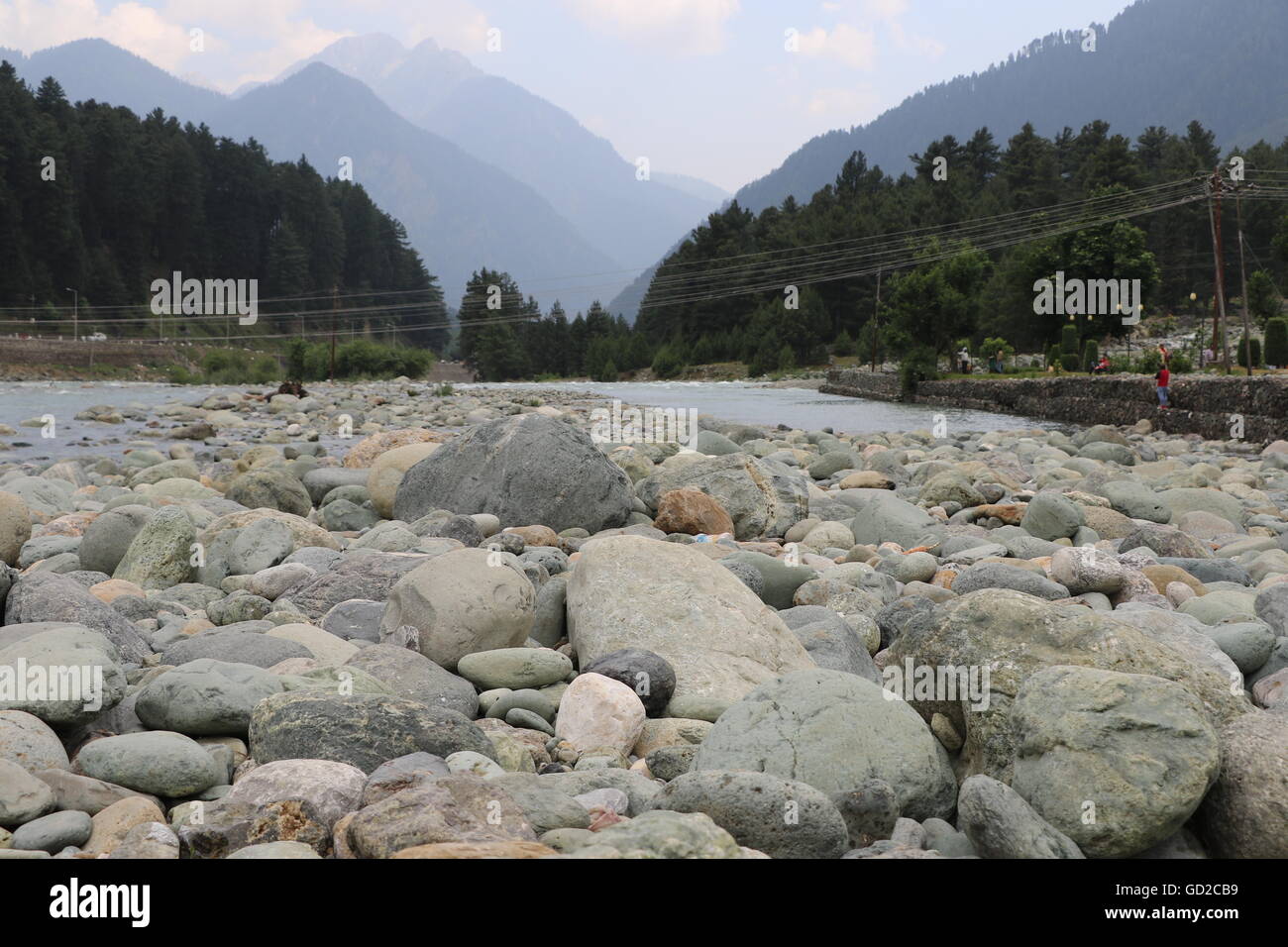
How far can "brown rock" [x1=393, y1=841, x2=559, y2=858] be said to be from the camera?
2.71 m

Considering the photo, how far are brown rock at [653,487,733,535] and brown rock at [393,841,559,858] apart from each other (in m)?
6.42

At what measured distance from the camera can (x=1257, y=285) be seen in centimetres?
5550

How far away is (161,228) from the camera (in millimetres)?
93250

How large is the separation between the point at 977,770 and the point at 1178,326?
74.0 m

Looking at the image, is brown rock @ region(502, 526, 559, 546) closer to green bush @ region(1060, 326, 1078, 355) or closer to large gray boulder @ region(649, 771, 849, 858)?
large gray boulder @ region(649, 771, 849, 858)

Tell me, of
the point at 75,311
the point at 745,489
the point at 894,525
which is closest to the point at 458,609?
the point at 745,489

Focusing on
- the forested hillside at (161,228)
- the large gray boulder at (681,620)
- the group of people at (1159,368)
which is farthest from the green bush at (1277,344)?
the forested hillside at (161,228)

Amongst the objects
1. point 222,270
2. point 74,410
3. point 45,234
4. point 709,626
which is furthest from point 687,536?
point 222,270

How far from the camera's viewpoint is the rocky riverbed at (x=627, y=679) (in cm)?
322

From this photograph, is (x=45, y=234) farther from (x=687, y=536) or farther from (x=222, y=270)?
(x=687, y=536)

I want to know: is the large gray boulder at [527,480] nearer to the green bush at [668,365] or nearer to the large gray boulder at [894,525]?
the large gray boulder at [894,525]

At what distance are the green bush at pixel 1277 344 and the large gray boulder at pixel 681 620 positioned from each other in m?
36.3

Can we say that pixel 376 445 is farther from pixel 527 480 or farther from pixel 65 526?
pixel 527 480

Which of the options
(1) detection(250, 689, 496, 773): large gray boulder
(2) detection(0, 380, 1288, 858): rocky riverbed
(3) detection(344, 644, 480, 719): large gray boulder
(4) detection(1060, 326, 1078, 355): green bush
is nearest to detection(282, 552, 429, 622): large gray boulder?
(2) detection(0, 380, 1288, 858): rocky riverbed
